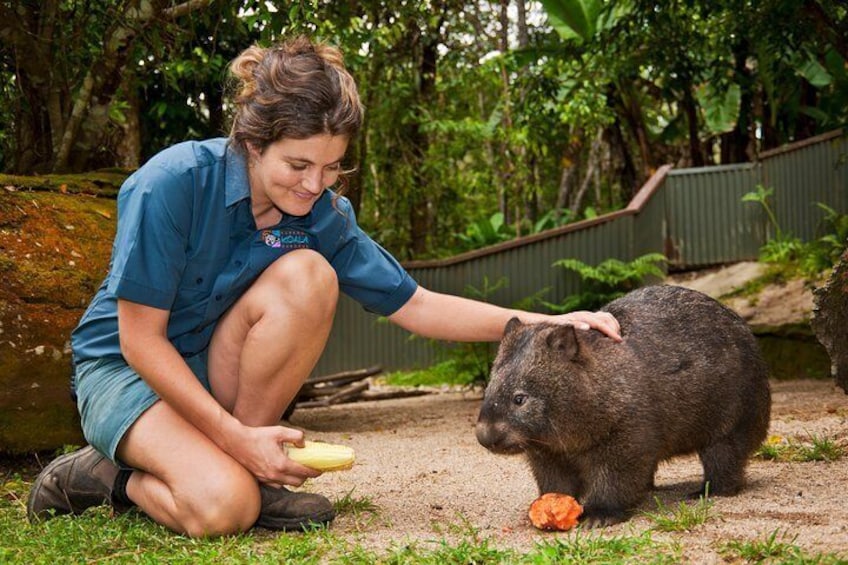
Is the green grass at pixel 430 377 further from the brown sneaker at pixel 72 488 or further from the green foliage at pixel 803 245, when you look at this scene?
the brown sneaker at pixel 72 488

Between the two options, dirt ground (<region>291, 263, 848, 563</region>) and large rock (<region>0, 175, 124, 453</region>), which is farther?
large rock (<region>0, 175, 124, 453</region>)

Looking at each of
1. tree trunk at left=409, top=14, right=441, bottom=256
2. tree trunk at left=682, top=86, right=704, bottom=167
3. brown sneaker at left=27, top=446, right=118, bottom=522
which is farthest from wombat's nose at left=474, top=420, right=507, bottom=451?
tree trunk at left=682, top=86, right=704, bottom=167

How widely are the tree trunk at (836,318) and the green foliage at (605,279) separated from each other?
4795mm

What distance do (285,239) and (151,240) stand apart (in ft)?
1.87

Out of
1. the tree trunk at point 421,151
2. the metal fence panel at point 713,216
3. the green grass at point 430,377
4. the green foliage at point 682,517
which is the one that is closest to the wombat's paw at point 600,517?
the green foliage at point 682,517

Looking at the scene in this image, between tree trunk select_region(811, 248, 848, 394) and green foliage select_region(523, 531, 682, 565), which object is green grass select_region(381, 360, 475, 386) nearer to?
tree trunk select_region(811, 248, 848, 394)

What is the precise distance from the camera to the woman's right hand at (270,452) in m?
3.56

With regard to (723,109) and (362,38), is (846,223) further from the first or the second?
(362,38)

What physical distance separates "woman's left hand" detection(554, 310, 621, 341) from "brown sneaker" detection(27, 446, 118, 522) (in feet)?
6.13

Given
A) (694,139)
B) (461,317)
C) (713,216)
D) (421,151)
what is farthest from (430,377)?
(461,317)

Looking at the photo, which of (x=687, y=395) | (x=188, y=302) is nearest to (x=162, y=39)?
(x=188, y=302)

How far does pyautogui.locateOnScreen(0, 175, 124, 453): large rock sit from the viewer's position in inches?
199

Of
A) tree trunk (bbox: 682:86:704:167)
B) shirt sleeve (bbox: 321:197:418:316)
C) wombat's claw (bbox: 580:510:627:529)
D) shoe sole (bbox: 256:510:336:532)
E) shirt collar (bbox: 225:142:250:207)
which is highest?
tree trunk (bbox: 682:86:704:167)

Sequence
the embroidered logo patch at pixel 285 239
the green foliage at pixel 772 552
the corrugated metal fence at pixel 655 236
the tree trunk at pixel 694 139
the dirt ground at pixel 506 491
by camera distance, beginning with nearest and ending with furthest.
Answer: the green foliage at pixel 772 552, the dirt ground at pixel 506 491, the embroidered logo patch at pixel 285 239, the corrugated metal fence at pixel 655 236, the tree trunk at pixel 694 139
